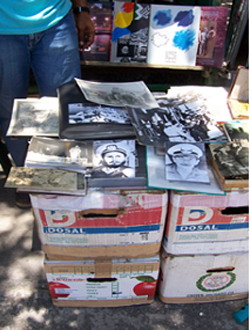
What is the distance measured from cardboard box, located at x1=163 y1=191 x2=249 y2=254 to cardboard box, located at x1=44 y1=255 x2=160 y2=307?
0.14m

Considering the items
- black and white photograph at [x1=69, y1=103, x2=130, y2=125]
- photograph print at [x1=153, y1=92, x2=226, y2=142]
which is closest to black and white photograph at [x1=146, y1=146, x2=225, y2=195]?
photograph print at [x1=153, y1=92, x2=226, y2=142]

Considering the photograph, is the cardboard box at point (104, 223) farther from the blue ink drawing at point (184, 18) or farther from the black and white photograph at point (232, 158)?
the blue ink drawing at point (184, 18)

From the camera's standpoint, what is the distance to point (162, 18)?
232cm

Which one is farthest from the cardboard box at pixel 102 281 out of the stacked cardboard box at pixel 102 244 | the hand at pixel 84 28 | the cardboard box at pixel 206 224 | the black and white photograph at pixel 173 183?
the hand at pixel 84 28

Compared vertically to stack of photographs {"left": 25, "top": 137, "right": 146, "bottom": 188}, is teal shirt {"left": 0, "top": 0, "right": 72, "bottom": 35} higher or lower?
higher

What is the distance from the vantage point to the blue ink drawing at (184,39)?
2.34 metres

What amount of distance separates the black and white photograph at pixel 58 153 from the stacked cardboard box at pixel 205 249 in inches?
12.5

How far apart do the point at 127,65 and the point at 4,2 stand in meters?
1.28

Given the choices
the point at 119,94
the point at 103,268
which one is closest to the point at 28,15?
the point at 119,94

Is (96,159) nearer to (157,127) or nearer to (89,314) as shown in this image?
(157,127)

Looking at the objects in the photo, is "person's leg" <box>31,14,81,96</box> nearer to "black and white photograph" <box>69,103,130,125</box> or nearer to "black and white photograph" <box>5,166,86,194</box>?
"black and white photograph" <box>69,103,130,125</box>

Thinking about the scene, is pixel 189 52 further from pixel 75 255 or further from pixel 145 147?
pixel 75 255

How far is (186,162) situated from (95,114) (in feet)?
1.28

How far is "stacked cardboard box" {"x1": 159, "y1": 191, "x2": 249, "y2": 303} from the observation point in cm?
103
